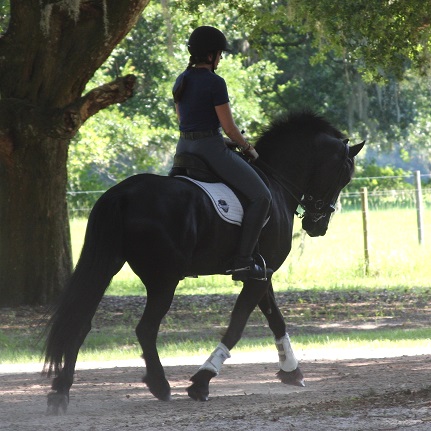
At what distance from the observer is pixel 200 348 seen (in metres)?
10.9

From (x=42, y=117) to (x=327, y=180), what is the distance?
527 cm

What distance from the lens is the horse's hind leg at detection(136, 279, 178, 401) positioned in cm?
695

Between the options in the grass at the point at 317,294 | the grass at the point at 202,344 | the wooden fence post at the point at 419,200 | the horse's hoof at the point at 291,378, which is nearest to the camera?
the horse's hoof at the point at 291,378

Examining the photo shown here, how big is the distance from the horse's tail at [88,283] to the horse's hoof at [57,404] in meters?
0.16

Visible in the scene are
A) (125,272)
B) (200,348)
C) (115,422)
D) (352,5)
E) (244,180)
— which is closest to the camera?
A: (115,422)

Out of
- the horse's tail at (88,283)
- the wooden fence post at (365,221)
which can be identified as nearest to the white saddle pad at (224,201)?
the horse's tail at (88,283)

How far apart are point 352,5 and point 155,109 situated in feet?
→ 79.9

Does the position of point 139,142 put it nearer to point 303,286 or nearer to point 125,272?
point 125,272

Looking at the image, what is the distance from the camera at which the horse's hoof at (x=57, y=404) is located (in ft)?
21.2

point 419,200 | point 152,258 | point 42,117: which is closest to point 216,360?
point 152,258

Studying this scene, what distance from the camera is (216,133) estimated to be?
7.51 m

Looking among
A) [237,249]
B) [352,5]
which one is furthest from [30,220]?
[237,249]

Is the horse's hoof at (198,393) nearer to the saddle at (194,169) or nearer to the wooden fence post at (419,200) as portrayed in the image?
the saddle at (194,169)

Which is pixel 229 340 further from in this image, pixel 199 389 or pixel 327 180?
pixel 327 180
